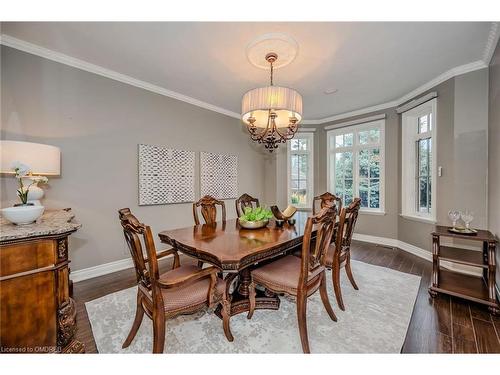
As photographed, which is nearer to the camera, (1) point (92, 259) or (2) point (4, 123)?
(2) point (4, 123)

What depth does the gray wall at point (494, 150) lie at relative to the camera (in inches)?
85.7

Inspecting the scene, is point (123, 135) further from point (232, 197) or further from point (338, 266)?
point (338, 266)

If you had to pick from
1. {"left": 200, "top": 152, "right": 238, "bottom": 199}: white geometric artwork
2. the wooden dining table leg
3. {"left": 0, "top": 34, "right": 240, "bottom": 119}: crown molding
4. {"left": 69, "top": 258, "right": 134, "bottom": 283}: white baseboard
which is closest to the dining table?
the wooden dining table leg

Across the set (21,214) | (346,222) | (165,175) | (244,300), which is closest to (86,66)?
(165,175)

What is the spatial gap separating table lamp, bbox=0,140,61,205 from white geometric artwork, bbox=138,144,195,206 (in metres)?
1.16

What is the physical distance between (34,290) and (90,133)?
82.3 inches

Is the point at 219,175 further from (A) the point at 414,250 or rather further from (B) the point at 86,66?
(A) the point at 414,250

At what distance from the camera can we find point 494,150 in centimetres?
230

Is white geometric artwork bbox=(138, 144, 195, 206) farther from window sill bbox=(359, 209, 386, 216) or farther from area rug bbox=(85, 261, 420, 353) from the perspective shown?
window sill bbox=(359, 209, 386, 216)

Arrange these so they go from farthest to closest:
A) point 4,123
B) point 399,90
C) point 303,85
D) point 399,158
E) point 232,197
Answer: point 232,197, point 399,158, point 399,90, point 303,85, point 4,123
